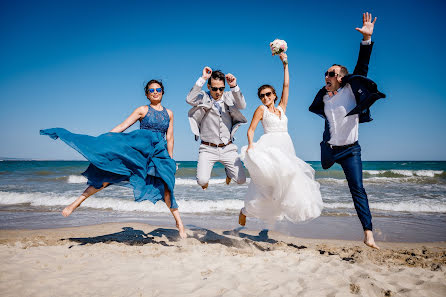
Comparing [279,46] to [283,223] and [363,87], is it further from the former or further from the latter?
[283,223]

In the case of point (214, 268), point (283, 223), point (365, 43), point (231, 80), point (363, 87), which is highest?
point (365, 43)

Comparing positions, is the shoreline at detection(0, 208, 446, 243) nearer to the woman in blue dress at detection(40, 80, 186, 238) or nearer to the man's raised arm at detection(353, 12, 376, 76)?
the woman in blue dress at detection(40, 80, 186, 238)

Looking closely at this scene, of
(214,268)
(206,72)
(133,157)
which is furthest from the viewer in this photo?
(206,72)

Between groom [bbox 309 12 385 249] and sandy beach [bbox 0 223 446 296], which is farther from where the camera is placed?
groom [bbox 309 12 385 249]

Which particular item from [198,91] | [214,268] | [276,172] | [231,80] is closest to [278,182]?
[276,172]

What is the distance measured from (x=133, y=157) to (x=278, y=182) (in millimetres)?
2341

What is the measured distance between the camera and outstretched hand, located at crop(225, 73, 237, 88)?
4.83 m

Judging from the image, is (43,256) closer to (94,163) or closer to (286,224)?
(94,163)

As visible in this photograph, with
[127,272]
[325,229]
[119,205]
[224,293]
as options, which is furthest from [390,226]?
[119,205]

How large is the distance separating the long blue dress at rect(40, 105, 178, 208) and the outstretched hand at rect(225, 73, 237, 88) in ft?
4.51

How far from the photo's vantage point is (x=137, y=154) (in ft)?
14.3

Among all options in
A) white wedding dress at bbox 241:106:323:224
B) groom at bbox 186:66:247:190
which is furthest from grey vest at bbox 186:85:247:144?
white wedding dress at bbox 241:106:323:224

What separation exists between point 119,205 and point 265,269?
7227 millimetres

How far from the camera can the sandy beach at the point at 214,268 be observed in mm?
2719
